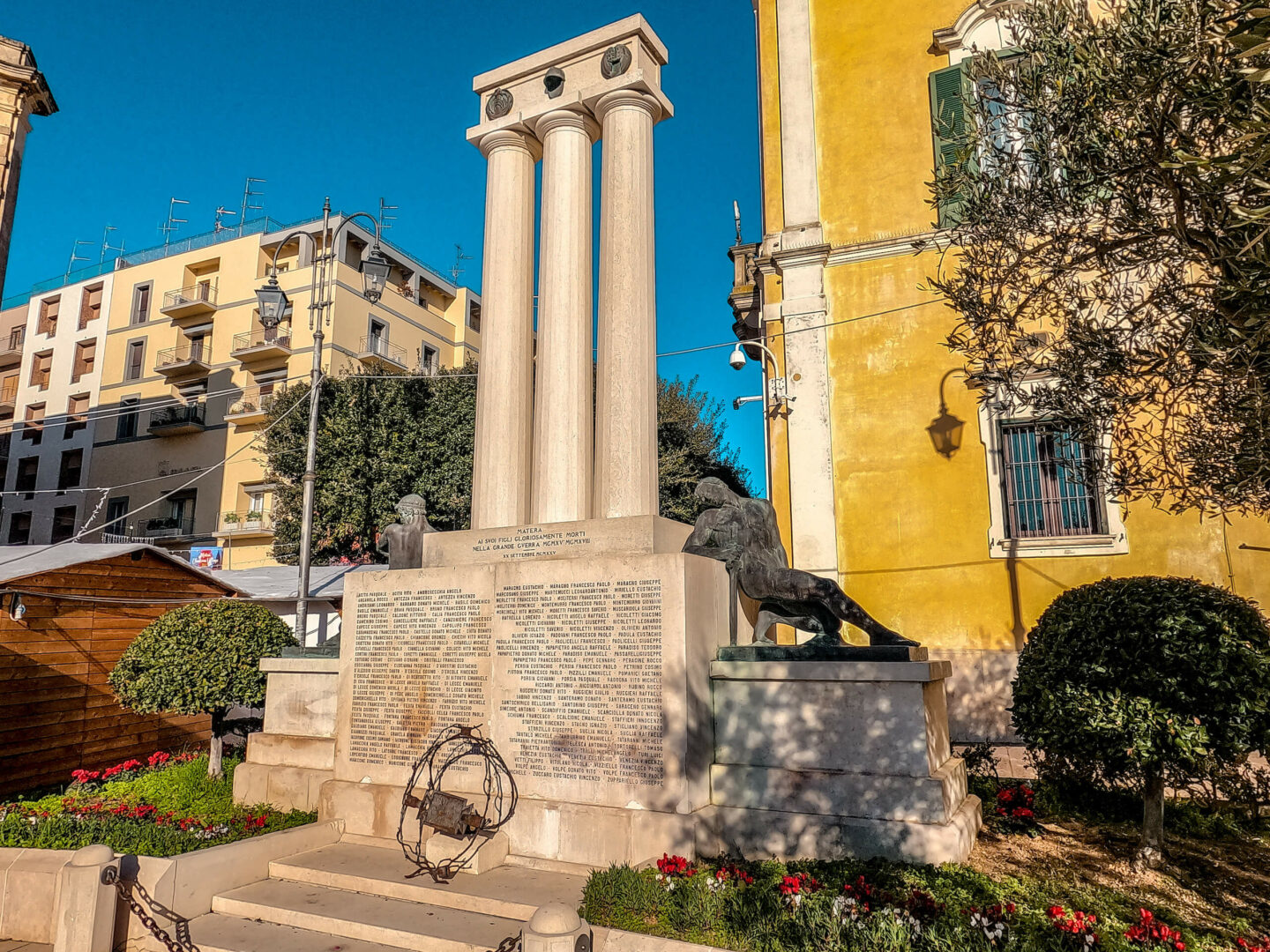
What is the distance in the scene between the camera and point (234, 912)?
23.5 feet

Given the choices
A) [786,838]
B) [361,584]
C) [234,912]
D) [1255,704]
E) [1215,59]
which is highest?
[1215,59]

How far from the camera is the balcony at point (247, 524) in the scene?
34.6 m

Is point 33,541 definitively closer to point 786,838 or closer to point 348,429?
point 348,429

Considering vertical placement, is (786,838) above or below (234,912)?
above

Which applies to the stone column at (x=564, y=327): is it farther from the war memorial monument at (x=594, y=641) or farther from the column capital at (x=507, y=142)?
the column capital at (x=507, y=142)

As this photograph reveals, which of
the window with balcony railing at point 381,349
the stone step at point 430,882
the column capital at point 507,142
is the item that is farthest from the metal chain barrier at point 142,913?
the window with balcony railing at point 381,349

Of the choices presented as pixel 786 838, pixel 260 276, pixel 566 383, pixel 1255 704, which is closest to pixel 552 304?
pixel 566 383

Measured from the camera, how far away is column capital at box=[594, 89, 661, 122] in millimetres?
10117

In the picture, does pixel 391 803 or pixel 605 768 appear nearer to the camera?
pixel 605 768

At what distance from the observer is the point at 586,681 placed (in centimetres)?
793

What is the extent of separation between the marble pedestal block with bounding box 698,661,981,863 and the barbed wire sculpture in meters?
2.08

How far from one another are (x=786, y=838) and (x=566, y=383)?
18.4ft

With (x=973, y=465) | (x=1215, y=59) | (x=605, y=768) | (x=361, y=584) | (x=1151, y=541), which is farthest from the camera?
(x=973, y=465)

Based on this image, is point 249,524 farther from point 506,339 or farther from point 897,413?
point 897,413
